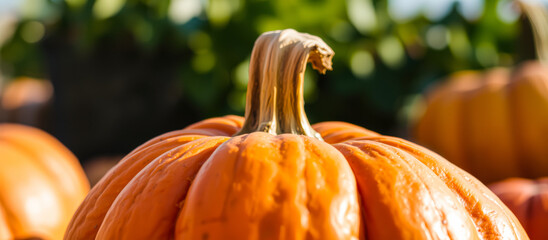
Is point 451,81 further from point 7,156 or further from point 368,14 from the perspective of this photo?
point 7,156

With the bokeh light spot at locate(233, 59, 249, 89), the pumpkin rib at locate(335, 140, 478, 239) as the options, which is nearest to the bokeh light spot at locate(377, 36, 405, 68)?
the bokeh light spot at locate(233, 59, 249, 89)

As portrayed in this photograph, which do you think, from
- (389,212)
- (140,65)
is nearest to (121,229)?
(389,212)

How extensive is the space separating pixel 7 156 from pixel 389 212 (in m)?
1.53

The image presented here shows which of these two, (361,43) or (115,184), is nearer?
(115,184)

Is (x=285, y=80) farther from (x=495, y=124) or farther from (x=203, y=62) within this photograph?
(x=203, y=62)

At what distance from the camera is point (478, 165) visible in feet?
9.09

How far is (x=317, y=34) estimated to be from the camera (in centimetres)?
383

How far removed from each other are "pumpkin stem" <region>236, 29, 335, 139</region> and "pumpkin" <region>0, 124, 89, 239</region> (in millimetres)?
960

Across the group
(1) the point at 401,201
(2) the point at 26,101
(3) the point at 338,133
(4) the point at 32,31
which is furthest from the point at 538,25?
(2) the point at 26,101

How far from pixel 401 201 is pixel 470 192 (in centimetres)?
19

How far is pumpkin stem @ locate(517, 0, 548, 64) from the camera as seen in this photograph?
2.95 meters

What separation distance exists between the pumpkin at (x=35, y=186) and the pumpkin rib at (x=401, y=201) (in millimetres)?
1174

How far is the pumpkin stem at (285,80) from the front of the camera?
115 cm

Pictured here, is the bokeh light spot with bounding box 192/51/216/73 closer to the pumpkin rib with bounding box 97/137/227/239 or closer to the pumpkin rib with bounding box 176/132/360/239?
the pumpkin rib with bounding box 97/137/227/239
